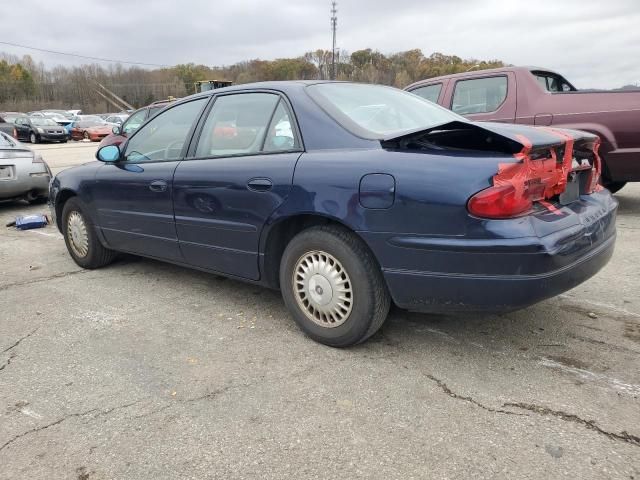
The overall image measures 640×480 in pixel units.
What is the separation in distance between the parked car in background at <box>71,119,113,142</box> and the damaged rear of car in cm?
2940

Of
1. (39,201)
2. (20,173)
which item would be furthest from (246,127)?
(39,201)

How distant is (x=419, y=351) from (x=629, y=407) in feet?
3.40

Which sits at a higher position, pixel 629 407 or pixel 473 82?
pixel 473 82

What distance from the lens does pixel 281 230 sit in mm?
3158

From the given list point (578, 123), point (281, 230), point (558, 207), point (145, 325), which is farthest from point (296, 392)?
point (578, 123)

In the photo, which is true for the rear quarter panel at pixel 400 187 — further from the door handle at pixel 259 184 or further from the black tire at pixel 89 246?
the black tire at pixel 89 246

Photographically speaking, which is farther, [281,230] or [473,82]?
[473,82]

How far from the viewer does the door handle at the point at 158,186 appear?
3.73 metres

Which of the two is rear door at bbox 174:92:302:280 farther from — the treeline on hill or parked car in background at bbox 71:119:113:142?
the treeline on hill

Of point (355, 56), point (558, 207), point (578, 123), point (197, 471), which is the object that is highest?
point (355, 56)

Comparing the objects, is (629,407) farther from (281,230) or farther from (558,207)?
(281,230)

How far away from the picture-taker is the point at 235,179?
324 centimetres

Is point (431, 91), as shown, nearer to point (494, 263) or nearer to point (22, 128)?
point (494, 263)

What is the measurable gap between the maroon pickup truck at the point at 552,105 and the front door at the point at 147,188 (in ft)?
12.7
